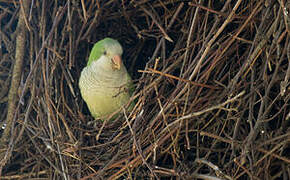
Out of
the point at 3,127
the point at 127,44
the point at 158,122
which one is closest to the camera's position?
the point at 158,122

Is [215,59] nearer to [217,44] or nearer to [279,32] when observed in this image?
[217,44]

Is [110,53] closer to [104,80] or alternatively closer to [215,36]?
[104,80]

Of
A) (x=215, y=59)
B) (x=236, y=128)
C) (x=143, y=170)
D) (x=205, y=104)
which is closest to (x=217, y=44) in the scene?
(x=215, y=59)

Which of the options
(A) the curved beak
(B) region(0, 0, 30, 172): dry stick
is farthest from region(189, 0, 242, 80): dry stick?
(B) region(0, 0, 30, 172): dry stick

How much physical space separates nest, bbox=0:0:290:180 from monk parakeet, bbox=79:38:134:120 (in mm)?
142

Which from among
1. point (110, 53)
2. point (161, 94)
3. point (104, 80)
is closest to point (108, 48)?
point (110, 53)

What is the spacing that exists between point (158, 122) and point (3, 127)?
43.6 inches

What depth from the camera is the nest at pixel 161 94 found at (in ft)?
5.64

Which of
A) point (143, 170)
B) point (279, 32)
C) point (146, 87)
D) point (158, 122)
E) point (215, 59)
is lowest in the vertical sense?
point (143, 170)

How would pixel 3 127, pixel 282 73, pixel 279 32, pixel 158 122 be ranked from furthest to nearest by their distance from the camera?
pixel 3 127, pixel 158 122, pixel 282 73, pixel 279 32

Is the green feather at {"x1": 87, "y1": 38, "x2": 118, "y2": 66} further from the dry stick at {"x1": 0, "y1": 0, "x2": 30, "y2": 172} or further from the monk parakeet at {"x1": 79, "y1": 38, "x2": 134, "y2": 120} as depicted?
the dry stick at {"x1": 0, "y1": 0, "x2": 30, "y2": 172}

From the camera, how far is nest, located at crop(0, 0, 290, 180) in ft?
5.64

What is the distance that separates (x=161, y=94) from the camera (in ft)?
6.57

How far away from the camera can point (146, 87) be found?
6.53 feet
